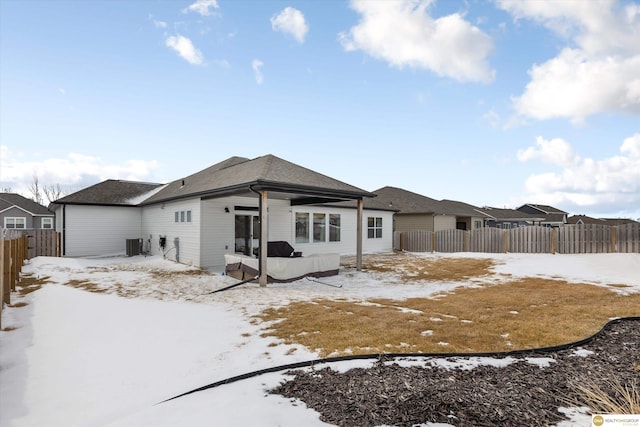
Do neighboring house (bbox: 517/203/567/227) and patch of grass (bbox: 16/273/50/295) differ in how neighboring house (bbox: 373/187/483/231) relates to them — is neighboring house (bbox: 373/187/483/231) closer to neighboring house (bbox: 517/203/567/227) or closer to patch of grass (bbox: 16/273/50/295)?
patch of grass (bbox: 16/273/50/295)

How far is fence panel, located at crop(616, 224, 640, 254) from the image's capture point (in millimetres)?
14734

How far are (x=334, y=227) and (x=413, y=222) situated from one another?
9981 millimetres

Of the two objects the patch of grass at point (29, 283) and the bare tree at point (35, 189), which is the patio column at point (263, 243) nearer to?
the patch of grass at point (29, 283)

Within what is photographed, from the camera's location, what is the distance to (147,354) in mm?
4246

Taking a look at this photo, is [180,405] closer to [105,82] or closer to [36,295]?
[36,295]

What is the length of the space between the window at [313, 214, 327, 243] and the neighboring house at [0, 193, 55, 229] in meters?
29.7

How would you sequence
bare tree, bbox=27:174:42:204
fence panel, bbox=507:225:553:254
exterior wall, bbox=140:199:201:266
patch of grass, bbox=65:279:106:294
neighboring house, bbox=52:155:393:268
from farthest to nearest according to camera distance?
bare tree, bbox=27:174:42:204 < fence panel, bbox=507:225:553:254 < exterior wall, bbox=140:199:201:266 < neighboring house, bbox=52:155:393:268 < patch of grass, bbox=65:279:106:294

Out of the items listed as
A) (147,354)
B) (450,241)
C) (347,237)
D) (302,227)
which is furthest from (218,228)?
(450,241)

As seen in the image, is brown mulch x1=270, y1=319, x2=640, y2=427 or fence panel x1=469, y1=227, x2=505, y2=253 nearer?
brown mulch x1=270, y1=319, x2=640, y2=427

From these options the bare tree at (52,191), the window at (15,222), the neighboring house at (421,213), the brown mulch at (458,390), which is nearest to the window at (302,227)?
the neighboring house at (421,213)

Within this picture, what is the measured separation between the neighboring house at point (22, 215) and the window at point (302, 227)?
A: 96.3 ft

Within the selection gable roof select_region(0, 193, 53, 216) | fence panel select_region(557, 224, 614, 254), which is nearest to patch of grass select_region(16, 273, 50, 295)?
fence panel select_region(557, 224, 614, 254)

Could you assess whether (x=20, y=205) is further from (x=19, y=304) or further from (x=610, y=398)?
(x=610, y=398)

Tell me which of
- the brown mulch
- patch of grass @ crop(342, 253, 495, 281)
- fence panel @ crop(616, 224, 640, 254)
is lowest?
patch of grass @ crop(342, 253, 495, 281)
